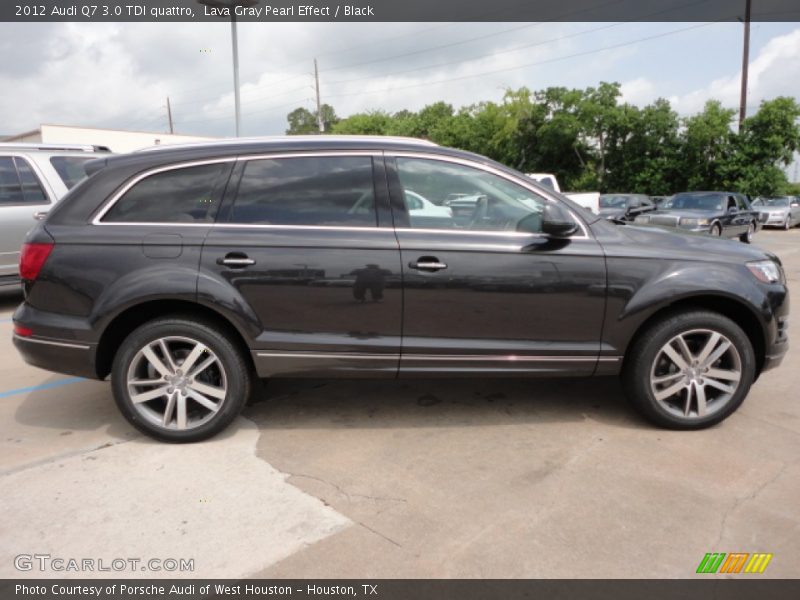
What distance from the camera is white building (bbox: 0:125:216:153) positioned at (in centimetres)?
3067

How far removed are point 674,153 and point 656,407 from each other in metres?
31.1

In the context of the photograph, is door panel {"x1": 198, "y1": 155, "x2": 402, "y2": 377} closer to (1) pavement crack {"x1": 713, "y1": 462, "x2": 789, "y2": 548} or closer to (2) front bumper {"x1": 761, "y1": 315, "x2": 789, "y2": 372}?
(1) pavement crack {"x1": 713, "y1": 462, "x2": 789, "y2": 548}

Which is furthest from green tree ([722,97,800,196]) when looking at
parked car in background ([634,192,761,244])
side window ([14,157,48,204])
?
side window ([14,157,48,204])

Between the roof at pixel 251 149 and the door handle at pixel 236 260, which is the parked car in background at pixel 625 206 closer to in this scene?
the roof at pixel 251 149

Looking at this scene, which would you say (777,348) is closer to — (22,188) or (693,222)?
(22,188)

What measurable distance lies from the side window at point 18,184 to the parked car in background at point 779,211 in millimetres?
24171

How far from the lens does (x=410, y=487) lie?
3.13 m

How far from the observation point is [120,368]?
3.52 m

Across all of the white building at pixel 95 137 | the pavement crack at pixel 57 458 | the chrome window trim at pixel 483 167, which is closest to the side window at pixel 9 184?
the pavement crack at pixel 57 458

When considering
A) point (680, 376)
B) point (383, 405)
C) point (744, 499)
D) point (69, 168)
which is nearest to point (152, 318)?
point (383, 405)

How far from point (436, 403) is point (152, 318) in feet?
6.56

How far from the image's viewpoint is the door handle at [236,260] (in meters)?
3.49

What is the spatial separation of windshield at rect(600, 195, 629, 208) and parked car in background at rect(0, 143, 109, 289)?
56.2 feet

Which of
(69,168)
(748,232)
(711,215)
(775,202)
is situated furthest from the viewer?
(775,202)
